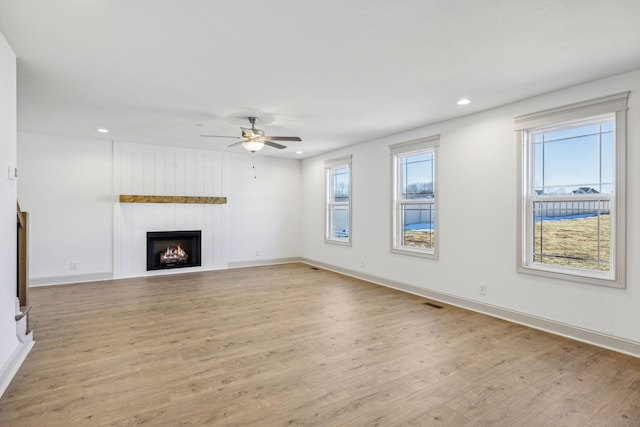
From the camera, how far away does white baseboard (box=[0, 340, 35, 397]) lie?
245cm

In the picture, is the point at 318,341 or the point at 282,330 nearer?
the point at 318,341

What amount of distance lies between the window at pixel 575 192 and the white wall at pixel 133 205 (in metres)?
5.54

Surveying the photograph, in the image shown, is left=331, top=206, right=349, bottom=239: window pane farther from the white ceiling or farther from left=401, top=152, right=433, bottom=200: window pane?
the white ceiling

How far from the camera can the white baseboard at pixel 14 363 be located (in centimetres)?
245

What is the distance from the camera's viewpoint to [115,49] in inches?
110

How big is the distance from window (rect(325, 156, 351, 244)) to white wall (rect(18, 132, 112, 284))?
4366 millimetres

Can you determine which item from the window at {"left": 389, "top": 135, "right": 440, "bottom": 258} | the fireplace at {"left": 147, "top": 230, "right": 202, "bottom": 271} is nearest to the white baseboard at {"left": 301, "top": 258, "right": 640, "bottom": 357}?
the window at {"left": 389, "top": 135, "right": 440, "bottom": 258}

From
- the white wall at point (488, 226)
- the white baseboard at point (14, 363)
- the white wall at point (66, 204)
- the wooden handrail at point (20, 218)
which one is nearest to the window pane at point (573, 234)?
the white wall at point (488, 226)

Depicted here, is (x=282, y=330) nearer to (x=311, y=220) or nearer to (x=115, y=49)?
(x=115, y=49)

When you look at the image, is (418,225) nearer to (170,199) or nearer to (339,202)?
(339,202)

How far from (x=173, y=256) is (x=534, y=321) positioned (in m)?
6.38

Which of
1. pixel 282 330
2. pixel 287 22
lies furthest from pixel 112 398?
pixel 287 22

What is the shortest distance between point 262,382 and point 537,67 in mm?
3618

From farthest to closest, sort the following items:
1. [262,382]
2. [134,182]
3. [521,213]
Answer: [134,182] < [521,213] < [262,382]
